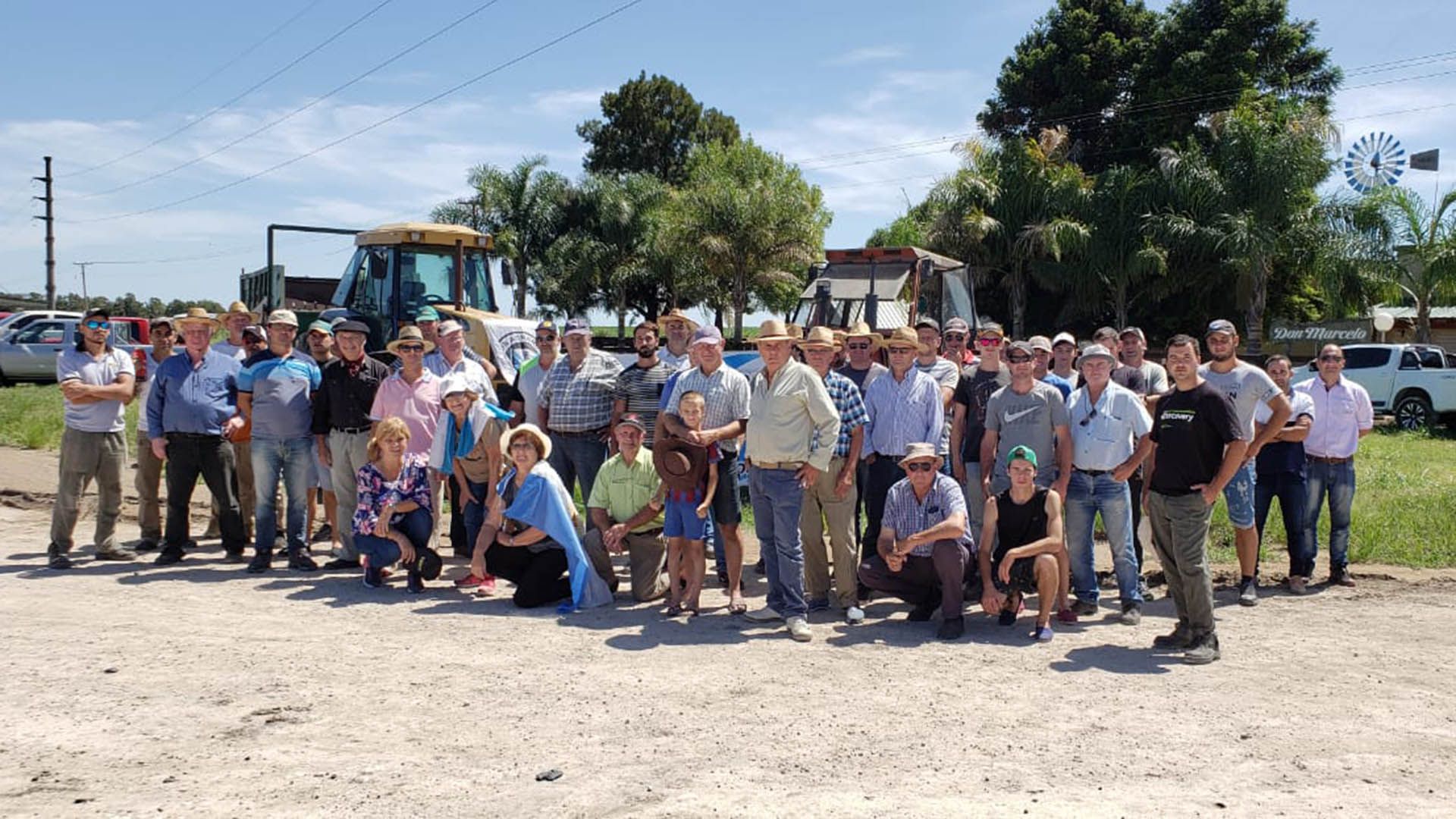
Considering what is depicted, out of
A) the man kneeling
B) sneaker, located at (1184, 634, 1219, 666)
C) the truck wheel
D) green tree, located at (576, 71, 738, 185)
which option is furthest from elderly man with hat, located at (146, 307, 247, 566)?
green tree, located at (576, 71, 738, 185)

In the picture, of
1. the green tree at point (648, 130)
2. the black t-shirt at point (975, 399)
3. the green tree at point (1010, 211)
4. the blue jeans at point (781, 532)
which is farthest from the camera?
the green tree at point (648, 130)

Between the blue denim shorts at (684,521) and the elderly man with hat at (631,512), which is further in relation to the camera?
the elderly man with hat at (631,512)

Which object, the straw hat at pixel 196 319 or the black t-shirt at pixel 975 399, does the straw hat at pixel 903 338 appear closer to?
the black t-shirt at pixel 975 399

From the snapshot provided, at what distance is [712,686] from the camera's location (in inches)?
230

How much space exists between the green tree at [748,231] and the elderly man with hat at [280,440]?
2522 cm

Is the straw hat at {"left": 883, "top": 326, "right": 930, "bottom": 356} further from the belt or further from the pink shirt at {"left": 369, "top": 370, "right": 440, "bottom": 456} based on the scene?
the pink shirt at {"left": 369, "top": 370, "right": 440, "bottom": 456}

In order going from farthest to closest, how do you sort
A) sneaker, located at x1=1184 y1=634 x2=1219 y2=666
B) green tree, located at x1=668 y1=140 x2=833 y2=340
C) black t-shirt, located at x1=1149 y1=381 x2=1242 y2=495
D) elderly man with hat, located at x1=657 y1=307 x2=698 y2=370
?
green tree, located at x1=668 y1=140 x2=833 y2=340
elderly man with hat, located at x1=657 y1=307 x2=698 y2=370
black t-shirt, located at x1=1149 y1=381 x2=1242 y2=495
sneaker, located at x1=1184 y1=634 x2=1219 y2=666

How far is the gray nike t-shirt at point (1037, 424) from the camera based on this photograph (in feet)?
24.5

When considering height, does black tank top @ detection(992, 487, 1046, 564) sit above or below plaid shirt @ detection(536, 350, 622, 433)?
below

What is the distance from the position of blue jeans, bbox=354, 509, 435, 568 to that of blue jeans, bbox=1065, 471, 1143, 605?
14.9ft

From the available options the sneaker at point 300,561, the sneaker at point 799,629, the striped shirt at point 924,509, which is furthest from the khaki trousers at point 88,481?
the striped shirt at point 924,509

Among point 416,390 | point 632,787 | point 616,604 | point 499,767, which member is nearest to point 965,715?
point 632,787

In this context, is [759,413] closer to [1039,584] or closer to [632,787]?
[1039,584]

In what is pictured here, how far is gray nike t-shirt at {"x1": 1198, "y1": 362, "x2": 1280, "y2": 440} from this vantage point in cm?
738
